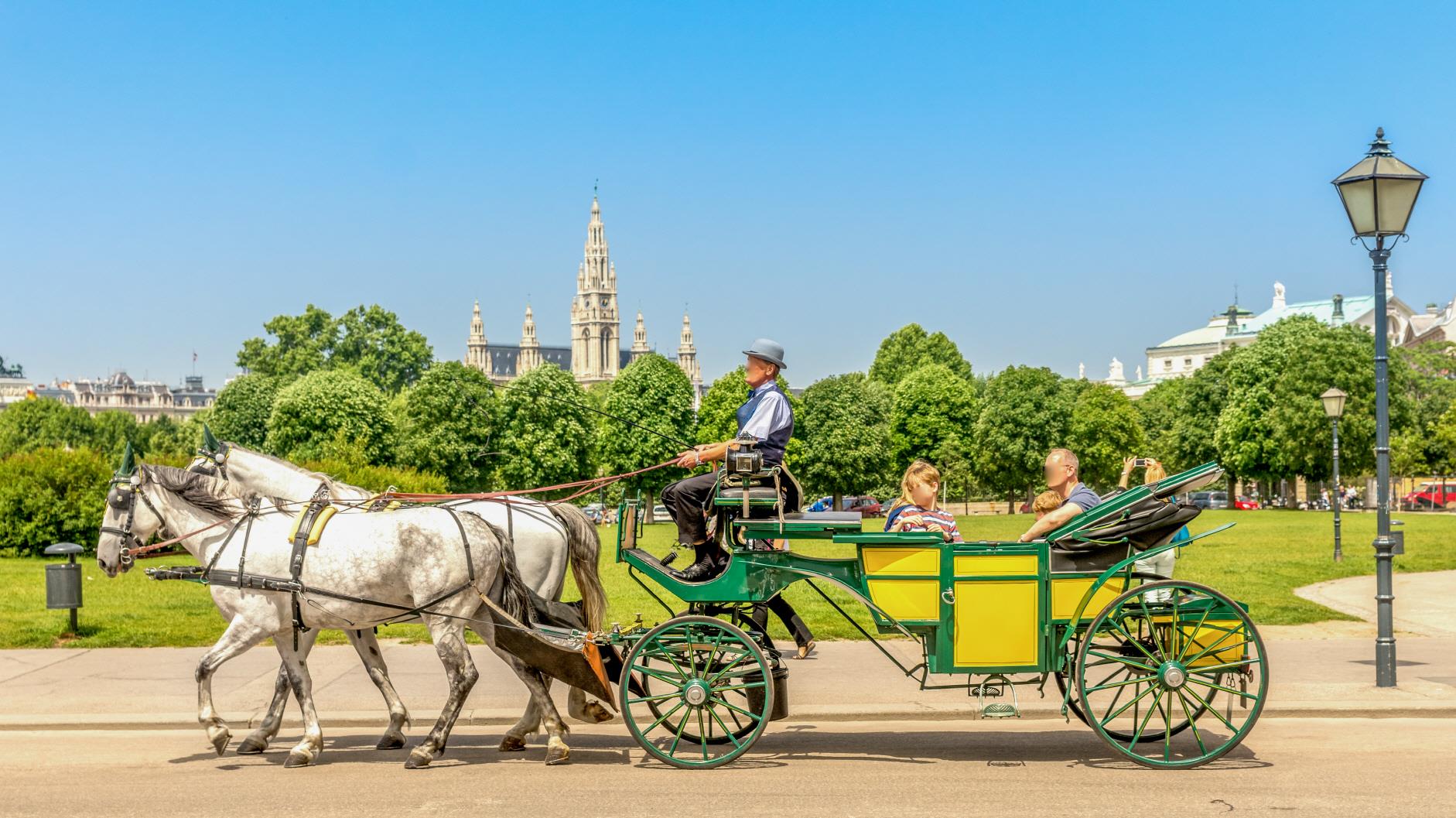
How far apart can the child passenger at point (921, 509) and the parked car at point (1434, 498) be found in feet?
235

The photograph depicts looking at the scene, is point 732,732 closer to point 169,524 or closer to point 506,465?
point 169,524

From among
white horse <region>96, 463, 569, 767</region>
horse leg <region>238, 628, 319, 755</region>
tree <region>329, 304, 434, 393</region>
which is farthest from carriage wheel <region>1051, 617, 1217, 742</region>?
tree <region>329, 304, 434, 393</region>

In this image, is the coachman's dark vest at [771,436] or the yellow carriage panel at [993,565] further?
the coachman's dark vest at [771,436]

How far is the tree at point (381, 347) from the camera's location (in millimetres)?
105750

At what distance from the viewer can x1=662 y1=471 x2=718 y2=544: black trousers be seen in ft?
31.4

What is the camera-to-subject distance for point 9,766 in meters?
9.52

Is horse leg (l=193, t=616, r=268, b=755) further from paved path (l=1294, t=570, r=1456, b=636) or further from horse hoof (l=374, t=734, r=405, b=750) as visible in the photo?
paved path (l=1294, t=570, r=1456, b=636)

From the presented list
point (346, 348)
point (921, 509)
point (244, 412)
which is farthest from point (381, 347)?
point (921, 509)

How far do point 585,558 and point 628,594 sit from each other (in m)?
11.1

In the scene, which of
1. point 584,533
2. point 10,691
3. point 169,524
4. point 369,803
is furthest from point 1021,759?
point 10,691

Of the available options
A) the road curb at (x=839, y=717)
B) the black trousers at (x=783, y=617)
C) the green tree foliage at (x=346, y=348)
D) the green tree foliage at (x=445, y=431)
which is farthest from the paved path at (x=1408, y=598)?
the green tree foliage at (x=346, y=348)

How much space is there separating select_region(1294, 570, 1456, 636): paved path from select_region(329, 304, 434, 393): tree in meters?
88.9

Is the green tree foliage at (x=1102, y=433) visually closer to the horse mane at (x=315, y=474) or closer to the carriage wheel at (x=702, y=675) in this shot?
the horse mane at (x=315, y=474)

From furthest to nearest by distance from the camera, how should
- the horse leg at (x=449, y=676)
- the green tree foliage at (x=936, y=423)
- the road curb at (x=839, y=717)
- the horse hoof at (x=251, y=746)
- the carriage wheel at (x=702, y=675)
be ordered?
1. the green tree foliage at (x=936, y=423)
2. the road curb at (x=839, y=717)
3. the horse hoof at (x=251, y=746)
4. the horse leg at (x=449, y=676)
5. the carriage wheel at (x=702, y=675)
